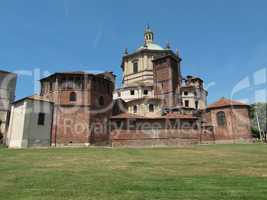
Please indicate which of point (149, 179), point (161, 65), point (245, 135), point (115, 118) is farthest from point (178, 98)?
point (149, 179)

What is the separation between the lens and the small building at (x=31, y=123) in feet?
114

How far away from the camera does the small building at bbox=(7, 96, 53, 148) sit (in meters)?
34.7

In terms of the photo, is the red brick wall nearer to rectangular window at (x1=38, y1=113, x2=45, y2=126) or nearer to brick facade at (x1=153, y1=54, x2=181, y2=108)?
brick facade at (x1=153, y1=54, x2=181, y2=108)

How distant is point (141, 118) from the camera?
1475 inches

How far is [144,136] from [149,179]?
27.7m

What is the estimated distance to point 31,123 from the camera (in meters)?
35.3

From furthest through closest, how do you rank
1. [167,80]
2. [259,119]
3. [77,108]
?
[259,119], [167,80], [77,108]

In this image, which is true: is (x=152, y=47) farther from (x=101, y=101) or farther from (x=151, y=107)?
(x=101, y=101)

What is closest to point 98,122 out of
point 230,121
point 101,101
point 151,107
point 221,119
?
point 101,101

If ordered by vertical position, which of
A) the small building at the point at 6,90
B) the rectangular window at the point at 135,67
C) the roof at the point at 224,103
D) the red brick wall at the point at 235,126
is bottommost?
the red brick wall at the point at 235,126

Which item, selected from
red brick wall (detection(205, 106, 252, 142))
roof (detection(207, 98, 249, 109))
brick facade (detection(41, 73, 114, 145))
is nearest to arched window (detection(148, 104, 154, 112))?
roof (detection(207, 98, 249, 109))

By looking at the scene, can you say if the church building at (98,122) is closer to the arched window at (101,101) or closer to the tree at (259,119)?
the arched window at (101,101)

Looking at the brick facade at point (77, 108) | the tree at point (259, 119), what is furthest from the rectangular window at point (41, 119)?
the tree at point (259, 119)

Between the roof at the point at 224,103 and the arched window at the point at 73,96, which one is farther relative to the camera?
the roof at the point at 224,103
